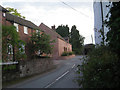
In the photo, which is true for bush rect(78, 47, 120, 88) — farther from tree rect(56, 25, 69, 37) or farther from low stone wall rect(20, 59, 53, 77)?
tree rect(56, 25, 69, 37)

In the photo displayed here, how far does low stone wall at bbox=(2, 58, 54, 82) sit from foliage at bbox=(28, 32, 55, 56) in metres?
1.97

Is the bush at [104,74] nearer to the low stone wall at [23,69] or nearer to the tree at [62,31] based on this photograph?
the low stone wall at [23,69]

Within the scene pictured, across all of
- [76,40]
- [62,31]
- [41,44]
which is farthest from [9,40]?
[62,31]

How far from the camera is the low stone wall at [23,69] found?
37.1 ft

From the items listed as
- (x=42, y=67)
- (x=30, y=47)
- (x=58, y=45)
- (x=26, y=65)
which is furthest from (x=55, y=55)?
(x=26, y=65)

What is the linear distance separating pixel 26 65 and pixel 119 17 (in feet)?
39.9

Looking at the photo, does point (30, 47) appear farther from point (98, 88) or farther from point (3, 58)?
point (98, 88)

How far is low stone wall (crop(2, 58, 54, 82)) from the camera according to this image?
11297 mm

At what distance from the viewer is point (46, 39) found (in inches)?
826

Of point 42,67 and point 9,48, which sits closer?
point 9,48

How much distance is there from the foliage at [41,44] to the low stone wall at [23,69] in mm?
1967

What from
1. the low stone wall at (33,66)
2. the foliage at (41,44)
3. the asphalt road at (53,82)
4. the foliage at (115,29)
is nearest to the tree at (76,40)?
the foliage at (41,44)

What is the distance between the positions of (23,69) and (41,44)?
7585 millimetres

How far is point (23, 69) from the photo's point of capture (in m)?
13.6
